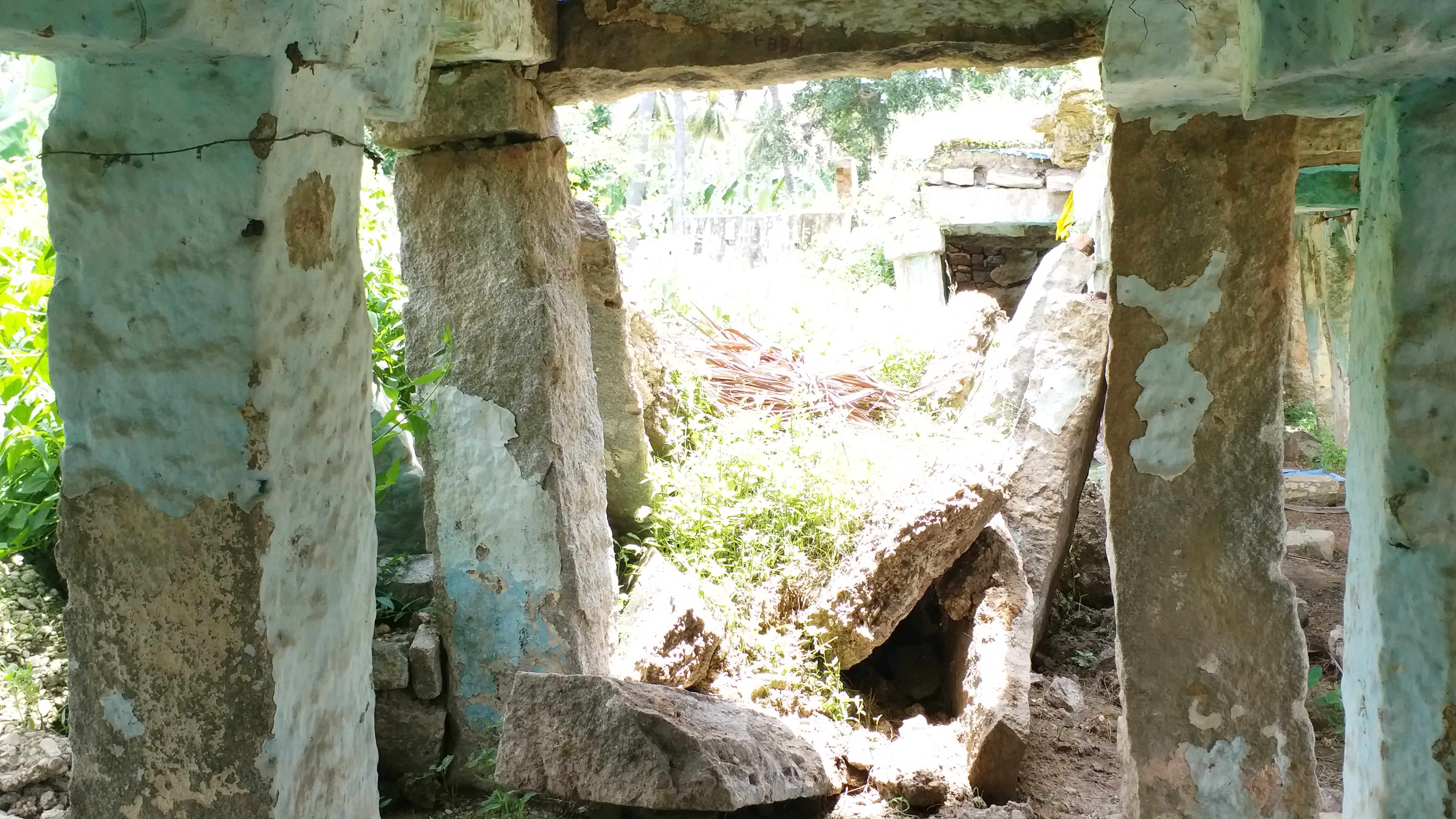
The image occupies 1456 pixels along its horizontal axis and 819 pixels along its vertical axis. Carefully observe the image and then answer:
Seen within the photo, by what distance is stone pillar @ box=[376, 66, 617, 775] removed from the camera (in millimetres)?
3293

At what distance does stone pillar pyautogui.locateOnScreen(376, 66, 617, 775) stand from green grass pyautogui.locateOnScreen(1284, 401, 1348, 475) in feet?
19.8

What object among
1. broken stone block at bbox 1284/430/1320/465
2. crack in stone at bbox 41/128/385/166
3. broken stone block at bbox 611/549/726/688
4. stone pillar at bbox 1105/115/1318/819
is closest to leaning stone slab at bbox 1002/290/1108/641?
broken stone block at bbox 611/549/726/688

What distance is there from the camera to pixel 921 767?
11.7 ft

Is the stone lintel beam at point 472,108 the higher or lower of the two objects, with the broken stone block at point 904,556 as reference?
higher

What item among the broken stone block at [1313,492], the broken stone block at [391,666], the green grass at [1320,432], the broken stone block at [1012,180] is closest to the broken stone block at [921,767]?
the broken stone block at [391,666]

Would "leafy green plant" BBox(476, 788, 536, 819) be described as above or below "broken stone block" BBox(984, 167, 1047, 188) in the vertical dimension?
below

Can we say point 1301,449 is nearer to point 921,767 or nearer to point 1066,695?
point 1066,695

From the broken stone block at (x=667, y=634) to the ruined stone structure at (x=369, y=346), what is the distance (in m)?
1.09

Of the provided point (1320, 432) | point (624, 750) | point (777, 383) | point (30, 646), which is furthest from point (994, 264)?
point (30, 646)

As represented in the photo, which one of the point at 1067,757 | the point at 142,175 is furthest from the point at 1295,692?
the point at 142,175

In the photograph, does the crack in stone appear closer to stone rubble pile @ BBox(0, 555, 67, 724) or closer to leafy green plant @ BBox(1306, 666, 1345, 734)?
stone rubble pile @ BBox(0, 555, 67, 724)

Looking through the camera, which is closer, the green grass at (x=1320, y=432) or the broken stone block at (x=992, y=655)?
the broken stone block at (x=992, y=655)

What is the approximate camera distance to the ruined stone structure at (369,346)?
4.34 feet

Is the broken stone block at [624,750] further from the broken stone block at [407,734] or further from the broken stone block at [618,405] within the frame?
the broken stone block at [618,405]
